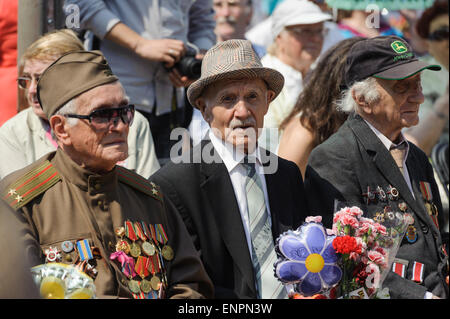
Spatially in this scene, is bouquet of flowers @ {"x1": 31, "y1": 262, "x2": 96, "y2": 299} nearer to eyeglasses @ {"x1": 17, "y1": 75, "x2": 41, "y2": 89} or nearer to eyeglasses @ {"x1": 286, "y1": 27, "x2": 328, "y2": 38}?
eyeglasses @ {"x1": 17, "y1": 75, "x2": 41, "y2": 89}

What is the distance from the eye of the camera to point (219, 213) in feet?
14.0

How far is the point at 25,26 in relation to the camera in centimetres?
529

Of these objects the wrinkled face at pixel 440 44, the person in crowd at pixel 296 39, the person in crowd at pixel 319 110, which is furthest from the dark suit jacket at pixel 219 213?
the wrinkled face at pixel 440 44

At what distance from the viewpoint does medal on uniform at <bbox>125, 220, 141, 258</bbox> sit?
148 inches

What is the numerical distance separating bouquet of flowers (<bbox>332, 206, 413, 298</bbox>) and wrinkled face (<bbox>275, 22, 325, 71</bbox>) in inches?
130

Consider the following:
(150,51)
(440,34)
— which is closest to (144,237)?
(150,51)

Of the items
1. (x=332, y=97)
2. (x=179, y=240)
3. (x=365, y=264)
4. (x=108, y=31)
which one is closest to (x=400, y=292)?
(x=365, y=264)

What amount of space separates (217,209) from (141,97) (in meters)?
1.69

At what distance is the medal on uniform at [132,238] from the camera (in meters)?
A: 3.77

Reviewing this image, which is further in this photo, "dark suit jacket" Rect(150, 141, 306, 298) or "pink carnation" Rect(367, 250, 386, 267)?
"dark suit jacket" Rect(150, 141, 306, 298)

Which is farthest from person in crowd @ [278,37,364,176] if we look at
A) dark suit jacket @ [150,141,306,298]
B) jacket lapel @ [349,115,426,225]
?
dark suit jacket @ [150,141,306,298]

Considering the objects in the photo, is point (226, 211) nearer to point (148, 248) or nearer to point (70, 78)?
point (148, 248)

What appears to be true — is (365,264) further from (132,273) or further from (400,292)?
(132,273)

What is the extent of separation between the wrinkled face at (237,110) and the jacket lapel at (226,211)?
→ 0.14 metres
